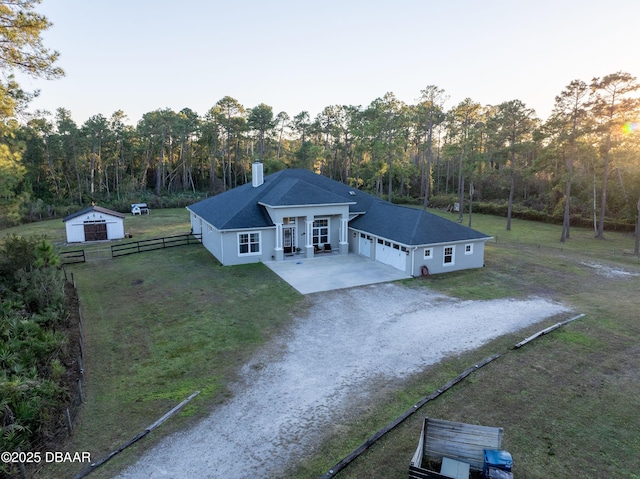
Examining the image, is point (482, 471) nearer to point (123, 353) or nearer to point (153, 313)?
point (123, 353)

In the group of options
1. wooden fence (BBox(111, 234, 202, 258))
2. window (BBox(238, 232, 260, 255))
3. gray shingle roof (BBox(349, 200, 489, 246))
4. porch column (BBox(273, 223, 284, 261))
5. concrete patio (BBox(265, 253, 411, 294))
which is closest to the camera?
concrete patio (BBox(265, 253, 411, 294))

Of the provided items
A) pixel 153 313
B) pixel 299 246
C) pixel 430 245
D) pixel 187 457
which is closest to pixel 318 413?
pixel 187 457

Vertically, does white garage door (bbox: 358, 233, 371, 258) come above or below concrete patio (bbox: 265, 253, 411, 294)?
above

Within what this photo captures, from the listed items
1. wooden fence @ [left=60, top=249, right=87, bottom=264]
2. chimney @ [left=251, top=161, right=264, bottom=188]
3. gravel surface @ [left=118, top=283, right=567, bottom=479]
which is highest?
chimney @ [left=251, top=161, right=264, bottom=188]

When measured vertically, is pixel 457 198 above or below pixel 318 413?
above

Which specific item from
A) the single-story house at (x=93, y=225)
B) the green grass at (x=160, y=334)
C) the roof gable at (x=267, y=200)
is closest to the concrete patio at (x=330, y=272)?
the green grass at (x=160, y=334)

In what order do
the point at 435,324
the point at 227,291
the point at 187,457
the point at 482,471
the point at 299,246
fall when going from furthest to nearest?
the point at 299,246 < the point at 227,291 < the point at 435,324 < the point at 187,457 < the point at 482,471

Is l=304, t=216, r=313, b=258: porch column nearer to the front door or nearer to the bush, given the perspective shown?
the front door

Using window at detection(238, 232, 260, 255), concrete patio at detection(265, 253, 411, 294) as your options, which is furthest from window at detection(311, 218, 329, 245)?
window at detection(238, 232, 260, 255)
